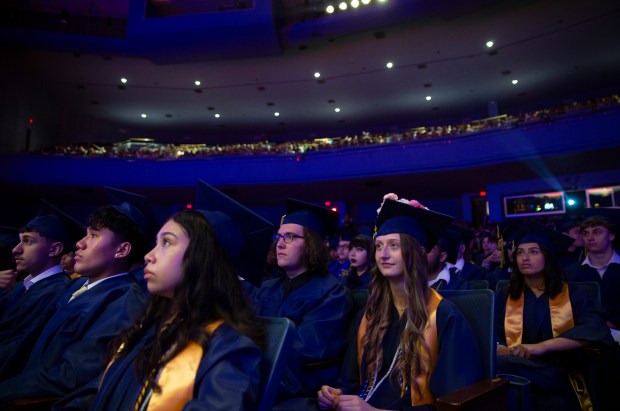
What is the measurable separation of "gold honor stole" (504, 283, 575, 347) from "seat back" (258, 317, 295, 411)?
235cm

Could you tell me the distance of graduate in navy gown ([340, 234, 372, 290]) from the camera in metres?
5.05

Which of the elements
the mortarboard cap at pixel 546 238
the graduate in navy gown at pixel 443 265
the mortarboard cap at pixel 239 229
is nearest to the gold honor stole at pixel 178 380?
the mortarboard cap at pixel 239 229

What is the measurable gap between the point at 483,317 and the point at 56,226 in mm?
3197

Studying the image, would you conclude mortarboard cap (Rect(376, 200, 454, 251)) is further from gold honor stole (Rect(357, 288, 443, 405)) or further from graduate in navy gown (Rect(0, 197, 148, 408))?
graduate in navy gown (Rect(0, 197, 148, 408))

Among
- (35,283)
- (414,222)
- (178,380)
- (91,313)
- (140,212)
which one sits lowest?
(178,380)

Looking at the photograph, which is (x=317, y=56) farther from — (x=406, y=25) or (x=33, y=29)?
(x=33, y=29)

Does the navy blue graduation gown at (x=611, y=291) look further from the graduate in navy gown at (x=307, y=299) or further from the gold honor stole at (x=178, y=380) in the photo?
the gold honor stole at (x=178, y=380)

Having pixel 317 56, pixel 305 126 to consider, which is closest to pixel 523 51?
pixel 317 56

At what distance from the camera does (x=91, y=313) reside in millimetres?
2203

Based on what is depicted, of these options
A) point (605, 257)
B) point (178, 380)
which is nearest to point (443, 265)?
point (605, 257)

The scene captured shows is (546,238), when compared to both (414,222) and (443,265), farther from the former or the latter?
(414,222)

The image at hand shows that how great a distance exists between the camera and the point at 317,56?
14.5m

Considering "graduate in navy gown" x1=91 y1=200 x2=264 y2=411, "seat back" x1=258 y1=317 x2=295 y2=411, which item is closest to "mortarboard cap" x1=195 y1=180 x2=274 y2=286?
"graduate in navy gown" x1=91 y1=200 x2=264 y2=411

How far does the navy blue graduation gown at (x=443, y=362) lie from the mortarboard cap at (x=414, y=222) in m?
0.41
